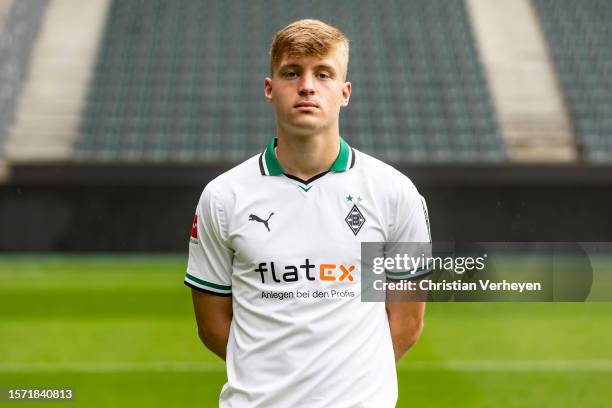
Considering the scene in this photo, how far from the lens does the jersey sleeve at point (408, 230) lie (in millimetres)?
2303

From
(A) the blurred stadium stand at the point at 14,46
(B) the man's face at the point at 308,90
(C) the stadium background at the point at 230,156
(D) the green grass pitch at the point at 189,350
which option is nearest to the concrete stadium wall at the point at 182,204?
(C) the stadium background at the point at 230,156

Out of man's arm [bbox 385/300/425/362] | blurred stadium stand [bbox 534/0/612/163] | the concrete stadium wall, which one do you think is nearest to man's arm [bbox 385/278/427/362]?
man's arm [bbox 385/300/425/362]

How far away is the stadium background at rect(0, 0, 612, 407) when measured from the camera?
748cm

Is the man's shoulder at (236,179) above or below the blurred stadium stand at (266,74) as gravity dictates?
below

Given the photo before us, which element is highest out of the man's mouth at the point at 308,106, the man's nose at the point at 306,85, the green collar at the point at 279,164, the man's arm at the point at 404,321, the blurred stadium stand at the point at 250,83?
the blurred stadium stand at the point at 250,83

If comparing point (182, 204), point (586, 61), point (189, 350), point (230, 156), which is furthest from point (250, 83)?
point (189, 350)

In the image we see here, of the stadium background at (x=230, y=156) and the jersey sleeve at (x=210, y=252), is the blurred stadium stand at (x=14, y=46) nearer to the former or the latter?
the stadium background at (x=230, y=156)

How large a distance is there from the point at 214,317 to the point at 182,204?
12883mm

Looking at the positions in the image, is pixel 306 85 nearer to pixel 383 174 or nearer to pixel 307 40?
pixel 307 40

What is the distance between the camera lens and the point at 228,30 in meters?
23.9

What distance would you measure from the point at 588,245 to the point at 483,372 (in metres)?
9.95

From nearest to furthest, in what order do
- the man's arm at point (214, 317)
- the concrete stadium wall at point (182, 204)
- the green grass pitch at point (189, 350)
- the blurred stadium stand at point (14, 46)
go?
the man's arm at point (214, 317) < the green grass pitch at point (189, 350) < the concrete stadium wall at point (182, 204) < the blurred stadium stand at point (14, 46)

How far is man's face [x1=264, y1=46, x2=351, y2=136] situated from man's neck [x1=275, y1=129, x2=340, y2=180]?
47 millimetres

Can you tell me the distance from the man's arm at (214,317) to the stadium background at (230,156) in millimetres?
3653
